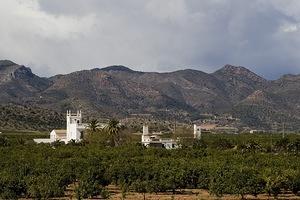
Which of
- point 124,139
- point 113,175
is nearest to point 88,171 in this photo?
point 113,175

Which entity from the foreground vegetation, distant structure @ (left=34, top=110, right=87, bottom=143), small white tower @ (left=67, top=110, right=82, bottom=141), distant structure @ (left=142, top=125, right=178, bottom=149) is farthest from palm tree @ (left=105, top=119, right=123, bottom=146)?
the foreground vegetation

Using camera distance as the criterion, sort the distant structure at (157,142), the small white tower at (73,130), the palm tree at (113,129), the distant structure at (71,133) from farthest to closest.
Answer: the small white tower at (73,130), the distant structure at (71,133), the distant structure at (157,142), the palm tree at (113,129)

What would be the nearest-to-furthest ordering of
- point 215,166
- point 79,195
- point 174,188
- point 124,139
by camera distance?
1. point 79,195
2. point 174,188
3. point 215,166
4. point 124,139

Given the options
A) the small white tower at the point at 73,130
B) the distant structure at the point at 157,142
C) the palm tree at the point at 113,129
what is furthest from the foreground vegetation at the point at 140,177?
the small white tower at the point at 73,130

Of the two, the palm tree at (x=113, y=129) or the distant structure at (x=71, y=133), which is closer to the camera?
the palm tree at (x=113, y=129)

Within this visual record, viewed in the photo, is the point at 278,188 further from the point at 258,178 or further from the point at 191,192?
the point at 191,192

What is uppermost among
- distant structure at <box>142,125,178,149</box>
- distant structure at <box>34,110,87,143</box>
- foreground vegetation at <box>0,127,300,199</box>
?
distant structure at <box>34,110,87,143</box>

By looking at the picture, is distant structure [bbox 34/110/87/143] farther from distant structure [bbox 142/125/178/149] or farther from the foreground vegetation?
the foreground vegetation

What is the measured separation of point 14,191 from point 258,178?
3034 centimetres

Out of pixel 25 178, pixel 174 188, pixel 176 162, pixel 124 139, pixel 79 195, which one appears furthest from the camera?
pixel 124 139

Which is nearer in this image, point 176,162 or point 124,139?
A: point 176,162

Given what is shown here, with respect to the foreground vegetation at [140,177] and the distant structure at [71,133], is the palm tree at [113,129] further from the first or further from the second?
the foreground vegetation at [140,177]

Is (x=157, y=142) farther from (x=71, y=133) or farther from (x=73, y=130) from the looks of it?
(x=71, y=133)

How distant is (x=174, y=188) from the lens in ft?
253
